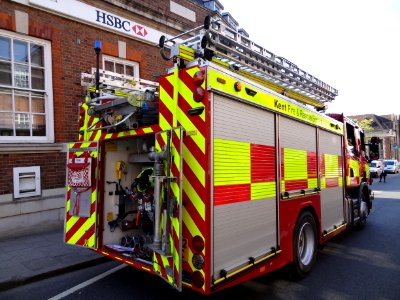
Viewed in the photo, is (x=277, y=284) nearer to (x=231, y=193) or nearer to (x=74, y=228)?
(x=231, y=193)

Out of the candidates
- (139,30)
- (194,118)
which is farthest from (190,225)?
(139,30)

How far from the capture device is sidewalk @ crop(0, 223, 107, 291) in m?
4.67

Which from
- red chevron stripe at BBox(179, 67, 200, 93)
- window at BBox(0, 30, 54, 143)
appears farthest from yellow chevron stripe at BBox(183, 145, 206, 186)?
window at BBox(0, 30, 54, 143)

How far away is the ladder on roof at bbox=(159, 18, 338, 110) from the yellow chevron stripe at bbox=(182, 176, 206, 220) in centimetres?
133

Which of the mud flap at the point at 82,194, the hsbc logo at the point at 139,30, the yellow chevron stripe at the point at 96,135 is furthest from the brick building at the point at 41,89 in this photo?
the yellow chevron stripe at the point at 96,135

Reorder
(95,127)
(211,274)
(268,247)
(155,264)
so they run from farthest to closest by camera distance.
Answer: (95,127) → (268,247) → (155,264) → (211,274)

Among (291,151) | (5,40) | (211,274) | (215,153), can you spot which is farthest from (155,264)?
(5,40)

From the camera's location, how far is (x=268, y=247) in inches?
153

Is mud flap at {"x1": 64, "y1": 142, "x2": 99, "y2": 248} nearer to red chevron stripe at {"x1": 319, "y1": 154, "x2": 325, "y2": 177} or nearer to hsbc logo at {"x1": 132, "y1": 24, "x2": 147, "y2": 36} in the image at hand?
red chevron stripe at {"x1": 319, "y1": 154, "x2": 325, "y2": 177}

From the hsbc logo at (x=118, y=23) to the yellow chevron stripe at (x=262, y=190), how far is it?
7.04 m

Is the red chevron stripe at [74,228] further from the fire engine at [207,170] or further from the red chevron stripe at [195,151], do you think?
the red chevron stripe at [195,151]

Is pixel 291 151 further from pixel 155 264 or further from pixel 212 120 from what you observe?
pixel 155 264

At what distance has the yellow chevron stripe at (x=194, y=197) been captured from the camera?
3.06m

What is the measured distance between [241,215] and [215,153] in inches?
31.2
